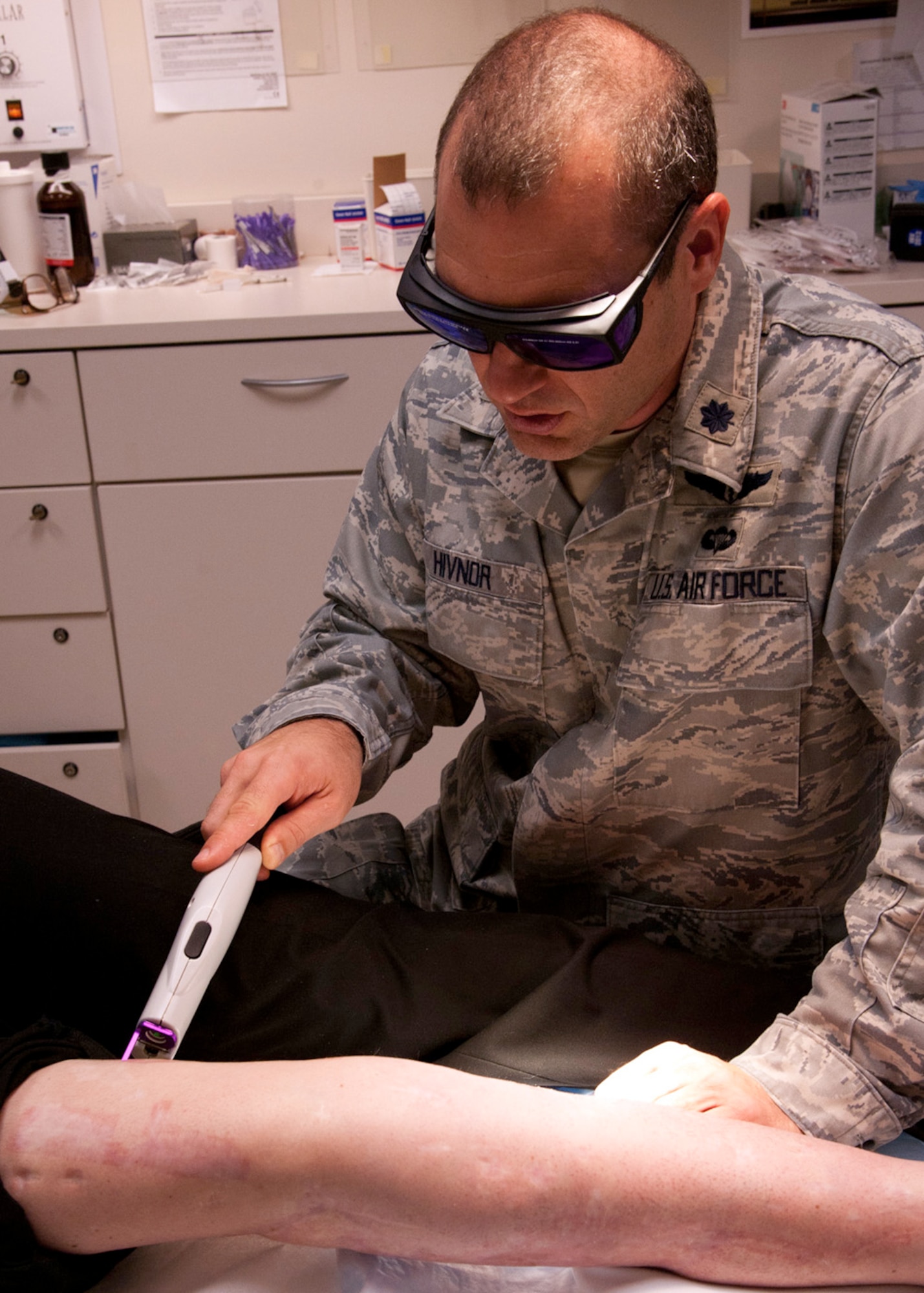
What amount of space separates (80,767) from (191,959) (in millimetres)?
1478

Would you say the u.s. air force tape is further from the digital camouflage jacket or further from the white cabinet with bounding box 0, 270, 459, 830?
the white cabinet with bounding box 0, 270, 459, 830

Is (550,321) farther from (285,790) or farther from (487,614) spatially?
(285,790)

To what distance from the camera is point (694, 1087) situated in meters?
0.85

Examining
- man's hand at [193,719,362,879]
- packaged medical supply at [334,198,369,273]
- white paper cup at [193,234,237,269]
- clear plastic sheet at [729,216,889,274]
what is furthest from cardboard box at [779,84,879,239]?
man's hand at [193,719,362,879]

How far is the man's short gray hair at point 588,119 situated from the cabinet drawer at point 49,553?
4.41 ft

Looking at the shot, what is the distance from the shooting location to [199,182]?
2.48m

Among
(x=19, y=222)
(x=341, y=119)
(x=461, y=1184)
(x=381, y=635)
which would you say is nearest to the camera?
(x=461, y=1184)

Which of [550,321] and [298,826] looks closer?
[550,321]

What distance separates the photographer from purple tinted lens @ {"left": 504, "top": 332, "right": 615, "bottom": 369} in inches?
34.9

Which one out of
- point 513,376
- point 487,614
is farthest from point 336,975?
point 513,376

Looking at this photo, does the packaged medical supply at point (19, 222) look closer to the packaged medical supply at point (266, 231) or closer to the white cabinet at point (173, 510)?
the white cabinet at point (173, 510)

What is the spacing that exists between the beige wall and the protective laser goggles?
1639 mm

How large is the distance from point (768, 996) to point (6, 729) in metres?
1.72

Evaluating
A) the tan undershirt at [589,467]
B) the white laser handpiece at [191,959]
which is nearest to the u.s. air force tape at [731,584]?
the tan undershirt at [589,467]
